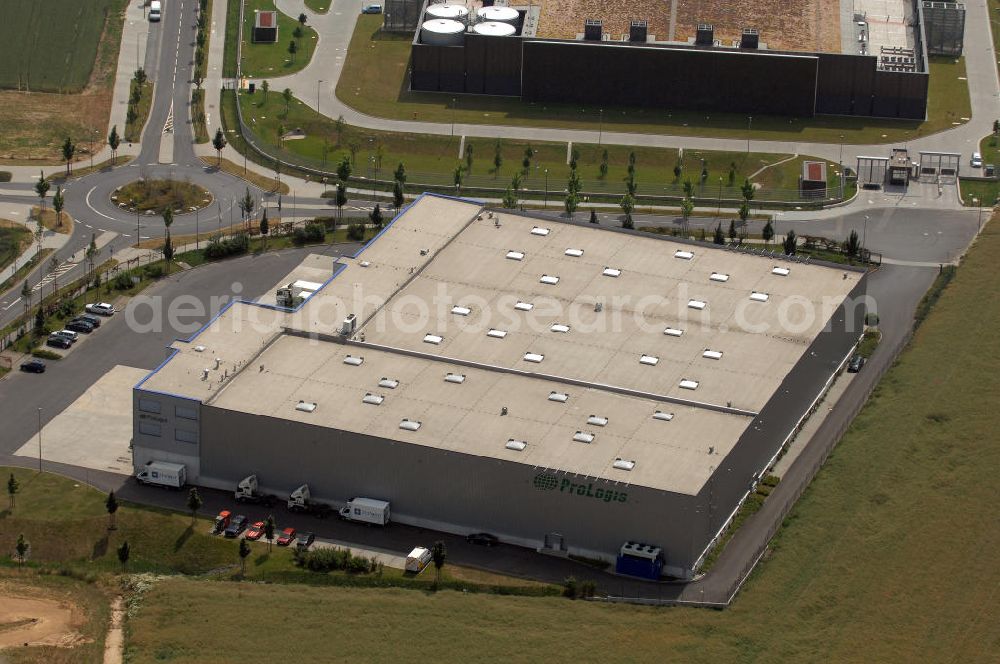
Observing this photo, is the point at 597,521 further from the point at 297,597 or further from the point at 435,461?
the point at 297,597

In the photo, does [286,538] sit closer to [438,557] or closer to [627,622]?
[438,557]

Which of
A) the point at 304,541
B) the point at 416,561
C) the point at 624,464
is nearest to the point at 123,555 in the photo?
the point at 304,541

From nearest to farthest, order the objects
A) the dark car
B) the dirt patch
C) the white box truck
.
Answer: the dirt patch, the white box truck, the dark car

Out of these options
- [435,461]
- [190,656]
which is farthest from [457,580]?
[190,656]

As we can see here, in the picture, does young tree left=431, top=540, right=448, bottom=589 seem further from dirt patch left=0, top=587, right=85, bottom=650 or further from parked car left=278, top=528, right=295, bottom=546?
dirt patch left=0, top=587, right=85, bottom=650

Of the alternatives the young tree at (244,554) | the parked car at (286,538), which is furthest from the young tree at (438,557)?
the young tree at (244,554)

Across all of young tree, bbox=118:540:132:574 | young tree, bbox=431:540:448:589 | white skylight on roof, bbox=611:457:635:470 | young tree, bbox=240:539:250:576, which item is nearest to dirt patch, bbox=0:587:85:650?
young tree, bbox=118:540:132:574

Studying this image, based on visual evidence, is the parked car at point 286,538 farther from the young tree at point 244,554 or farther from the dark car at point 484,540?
the dark car at point 484,540
